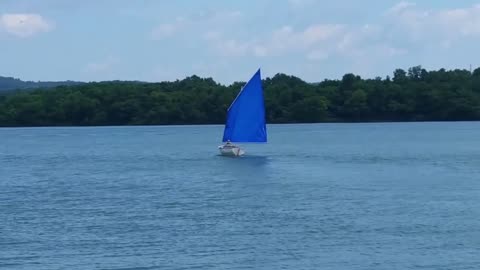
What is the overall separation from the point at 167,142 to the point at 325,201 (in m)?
66.6

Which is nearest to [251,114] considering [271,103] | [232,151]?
[232,151]

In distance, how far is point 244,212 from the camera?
42.9 meters

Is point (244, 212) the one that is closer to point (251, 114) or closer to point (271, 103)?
point (251, 114)

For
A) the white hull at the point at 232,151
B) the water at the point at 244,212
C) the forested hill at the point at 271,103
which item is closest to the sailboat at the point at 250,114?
the water at the point at 244,212

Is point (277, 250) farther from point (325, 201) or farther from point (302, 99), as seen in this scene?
point (302, 99)

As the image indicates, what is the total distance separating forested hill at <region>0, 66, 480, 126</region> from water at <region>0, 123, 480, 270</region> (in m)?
75.4

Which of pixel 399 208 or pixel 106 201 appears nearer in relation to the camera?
pixel 399 208

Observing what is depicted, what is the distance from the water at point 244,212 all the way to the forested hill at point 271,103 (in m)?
75.4

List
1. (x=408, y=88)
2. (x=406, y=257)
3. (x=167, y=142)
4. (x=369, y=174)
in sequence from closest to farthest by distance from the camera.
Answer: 1. (x=406, y=257)
2. (x=369, y=174)
3. (x=167, y=142)
4. (x=408, y=88)

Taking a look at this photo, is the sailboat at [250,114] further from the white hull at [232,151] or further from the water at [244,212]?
the white hull at [232,151]

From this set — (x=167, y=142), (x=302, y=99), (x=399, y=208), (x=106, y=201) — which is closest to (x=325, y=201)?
(x=399, y=208)

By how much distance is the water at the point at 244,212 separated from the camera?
32250mm

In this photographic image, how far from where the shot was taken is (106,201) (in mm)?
47531

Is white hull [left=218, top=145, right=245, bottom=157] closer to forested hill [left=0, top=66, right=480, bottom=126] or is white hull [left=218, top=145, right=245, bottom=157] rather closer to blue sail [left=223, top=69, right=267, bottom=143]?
blue sail [left=223, top=69, right=267, bottom=143]
